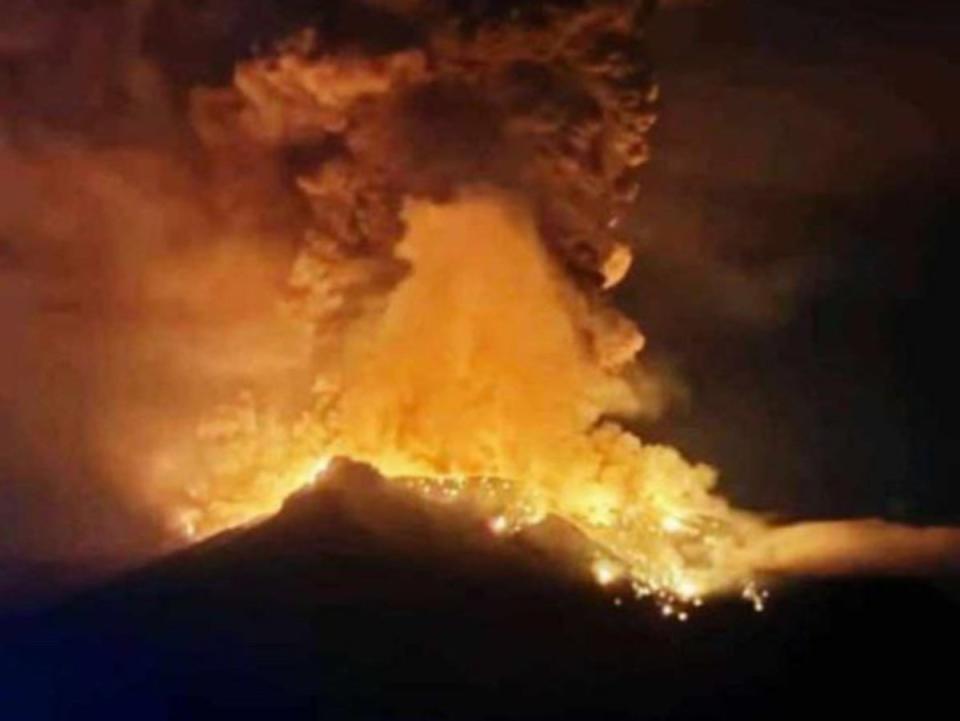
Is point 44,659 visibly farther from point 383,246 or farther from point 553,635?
point 383,246

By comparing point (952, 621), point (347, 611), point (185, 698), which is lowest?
point (185, 698)

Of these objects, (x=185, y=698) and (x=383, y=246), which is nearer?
(x=383, y=246)

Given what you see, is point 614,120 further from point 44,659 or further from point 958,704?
point 958,704

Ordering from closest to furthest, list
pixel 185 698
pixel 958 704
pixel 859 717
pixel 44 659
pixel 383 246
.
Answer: pixel 383 246 → pixel 185 698 → pixel 44 659 → pixel 859 717 → pixel 958 704

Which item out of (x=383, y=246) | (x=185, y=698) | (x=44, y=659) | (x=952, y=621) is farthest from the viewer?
(x=952, y=621)

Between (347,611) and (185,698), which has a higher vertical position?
(347,611)

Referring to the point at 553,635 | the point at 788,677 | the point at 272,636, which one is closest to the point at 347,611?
the point at 272,636
